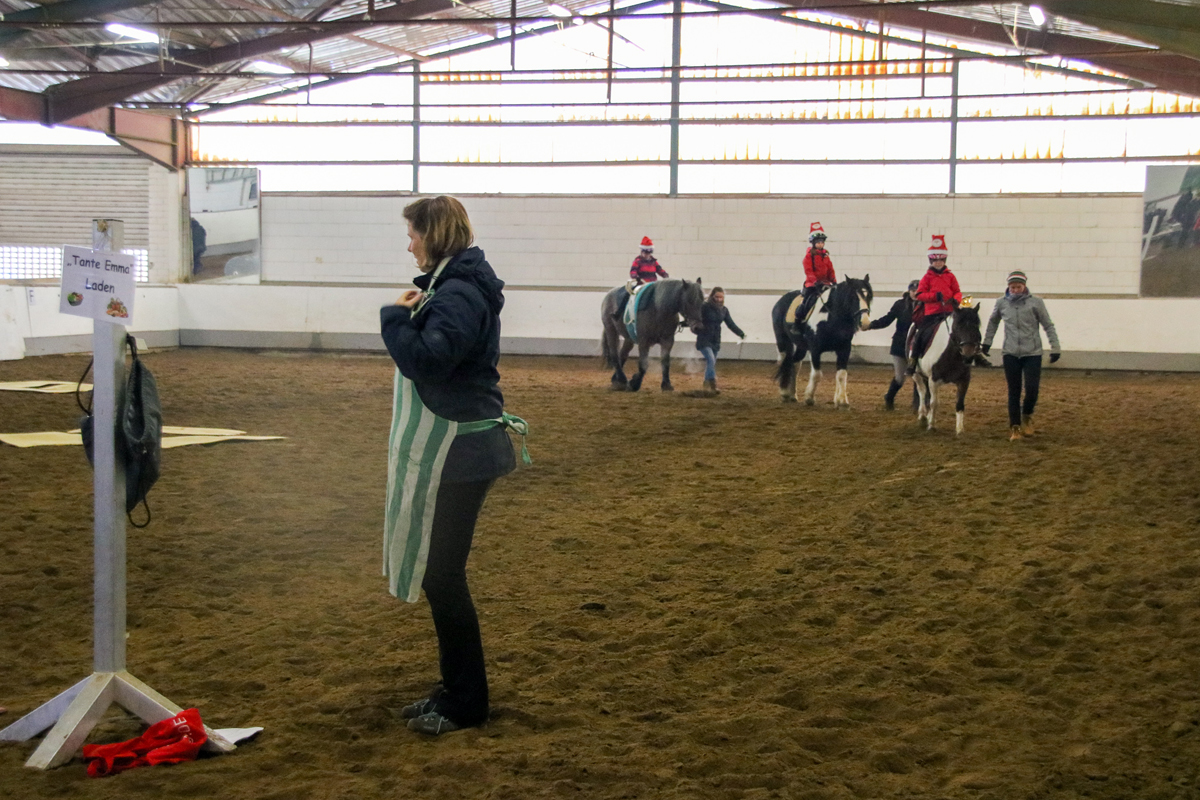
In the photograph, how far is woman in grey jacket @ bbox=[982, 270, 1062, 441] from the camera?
10.1 m

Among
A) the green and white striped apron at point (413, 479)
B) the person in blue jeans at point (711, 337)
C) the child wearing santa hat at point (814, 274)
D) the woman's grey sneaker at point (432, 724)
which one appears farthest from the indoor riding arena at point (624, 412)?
the person in blue jeans at point (711, 337)

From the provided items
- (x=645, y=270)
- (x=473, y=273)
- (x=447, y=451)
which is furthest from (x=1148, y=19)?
(x=447, y=451)

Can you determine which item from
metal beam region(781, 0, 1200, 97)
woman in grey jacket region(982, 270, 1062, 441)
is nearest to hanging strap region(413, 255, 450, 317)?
woman in grey jacket region(982, 270, 1062, 441)

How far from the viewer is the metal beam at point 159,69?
1961 centimetres

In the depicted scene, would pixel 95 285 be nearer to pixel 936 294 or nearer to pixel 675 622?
pixel 675 622

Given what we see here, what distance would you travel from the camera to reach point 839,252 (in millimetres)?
A: 21453

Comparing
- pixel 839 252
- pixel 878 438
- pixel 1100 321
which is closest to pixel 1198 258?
pixel 1100 321

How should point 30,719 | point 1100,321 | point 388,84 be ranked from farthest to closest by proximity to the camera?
point 388,84 → point 1100,321 → point 30,719

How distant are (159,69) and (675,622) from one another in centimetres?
1831

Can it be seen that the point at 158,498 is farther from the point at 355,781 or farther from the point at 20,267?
the point at 20,267

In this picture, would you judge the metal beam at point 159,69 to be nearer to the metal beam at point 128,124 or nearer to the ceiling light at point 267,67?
the metal beam at point 128,124

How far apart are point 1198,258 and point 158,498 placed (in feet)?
62.1

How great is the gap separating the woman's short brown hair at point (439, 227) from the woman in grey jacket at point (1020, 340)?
767 cm

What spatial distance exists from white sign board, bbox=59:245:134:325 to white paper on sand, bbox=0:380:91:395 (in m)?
9.88
